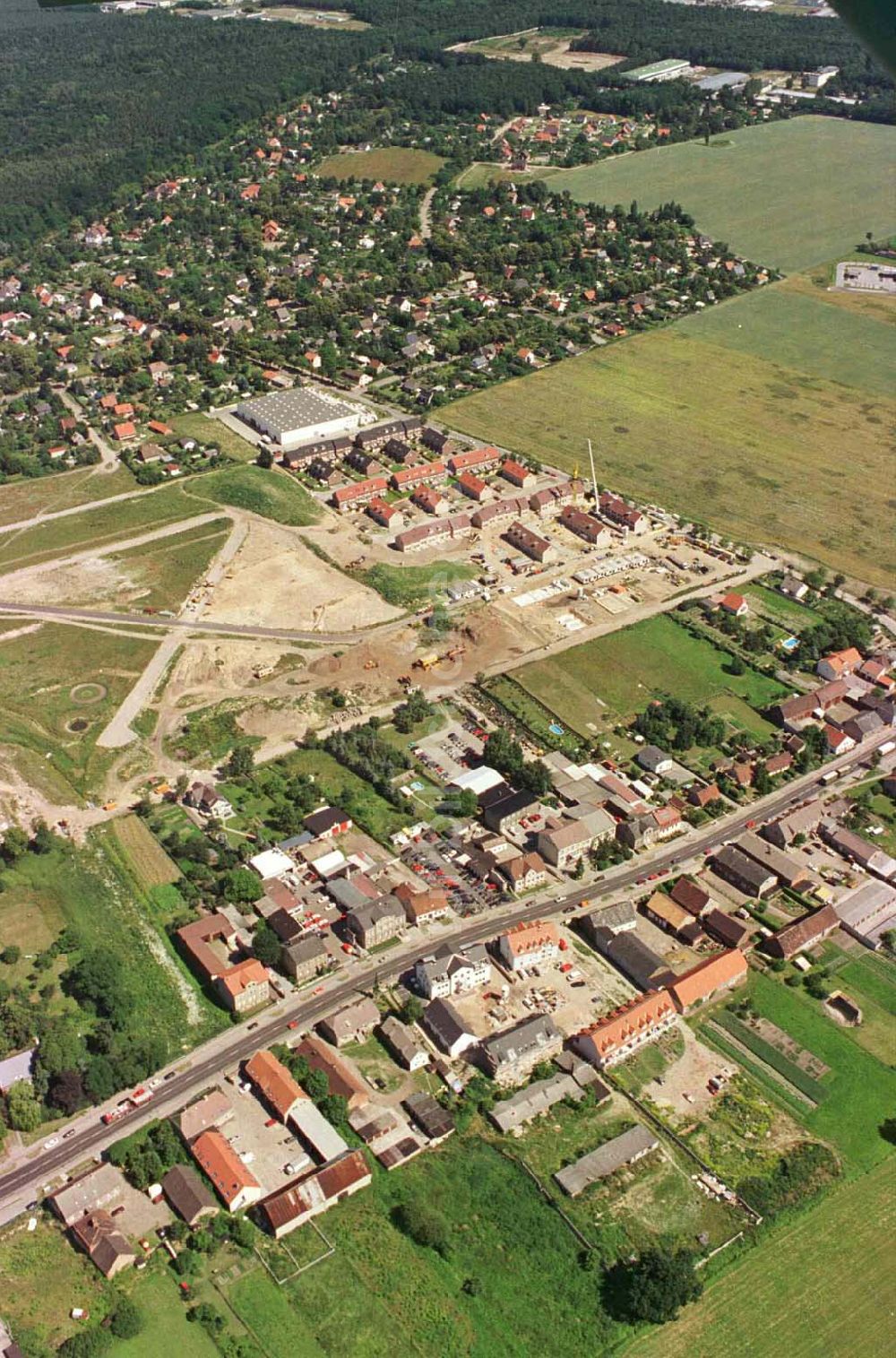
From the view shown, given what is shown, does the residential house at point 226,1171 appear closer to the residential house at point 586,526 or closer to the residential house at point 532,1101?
the residential house at point 532,1101

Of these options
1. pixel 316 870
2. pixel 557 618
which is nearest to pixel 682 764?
pixel 557 618

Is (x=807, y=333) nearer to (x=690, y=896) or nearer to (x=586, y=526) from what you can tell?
(x=586, y=526)

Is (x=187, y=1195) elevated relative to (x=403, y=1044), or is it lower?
lower

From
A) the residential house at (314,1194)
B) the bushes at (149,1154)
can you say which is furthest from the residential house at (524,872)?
the bushes at (149,1154)

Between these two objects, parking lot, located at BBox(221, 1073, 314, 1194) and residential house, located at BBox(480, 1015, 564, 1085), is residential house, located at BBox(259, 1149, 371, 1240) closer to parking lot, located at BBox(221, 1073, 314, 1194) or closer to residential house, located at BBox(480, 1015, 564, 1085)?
parking lot, located at BBox(221, 1073, 314, 1194)

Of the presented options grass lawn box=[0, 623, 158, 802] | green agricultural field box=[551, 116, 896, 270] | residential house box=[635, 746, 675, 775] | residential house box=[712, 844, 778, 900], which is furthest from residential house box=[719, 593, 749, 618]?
green agricultural field box=[551, 116, 896, 270]

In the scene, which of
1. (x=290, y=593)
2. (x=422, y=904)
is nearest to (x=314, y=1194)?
(x=422, y=904)
